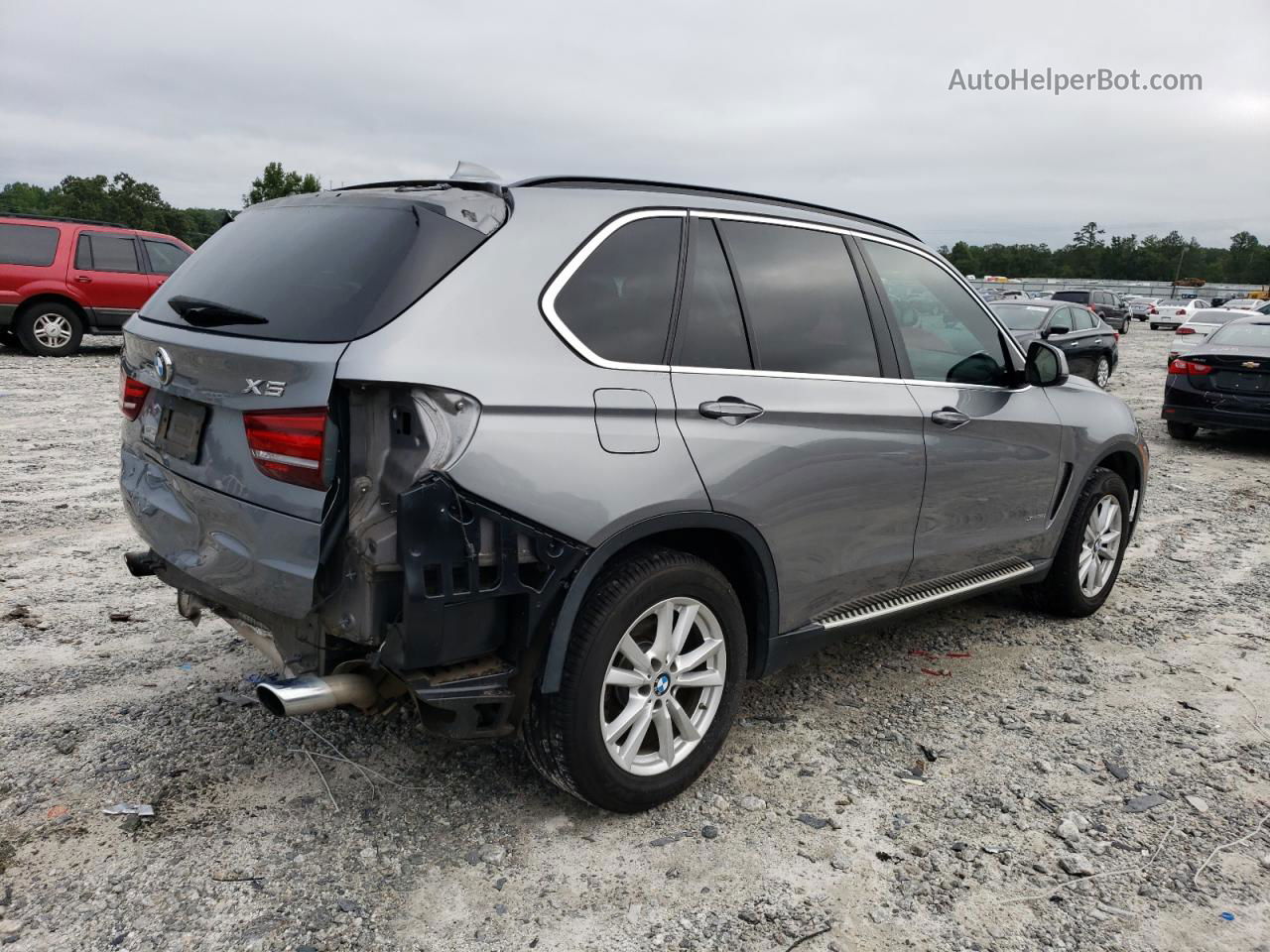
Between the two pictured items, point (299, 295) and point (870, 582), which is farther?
point (870, 582)

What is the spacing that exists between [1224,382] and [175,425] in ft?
35.4

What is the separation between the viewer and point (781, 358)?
10.8 feet

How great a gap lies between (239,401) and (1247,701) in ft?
13.5

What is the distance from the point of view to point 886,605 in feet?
12.4

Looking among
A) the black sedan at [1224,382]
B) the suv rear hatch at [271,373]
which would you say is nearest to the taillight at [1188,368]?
the black sedan at [1224,382]

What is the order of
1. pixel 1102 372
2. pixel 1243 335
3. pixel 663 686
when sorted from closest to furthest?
pixel 663 686 < pixel 1243 335 < pixel 1102 372

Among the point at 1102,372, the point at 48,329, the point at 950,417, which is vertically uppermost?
the point at 1102,372

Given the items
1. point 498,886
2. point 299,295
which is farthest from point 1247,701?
point 299,295

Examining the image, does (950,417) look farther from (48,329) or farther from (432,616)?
(48,329)

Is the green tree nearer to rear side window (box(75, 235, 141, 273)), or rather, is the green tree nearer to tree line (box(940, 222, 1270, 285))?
rear side window (box(75, 235, 141, 273))

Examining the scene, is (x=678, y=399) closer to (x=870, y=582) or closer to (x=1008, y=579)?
(x=870, y=582)

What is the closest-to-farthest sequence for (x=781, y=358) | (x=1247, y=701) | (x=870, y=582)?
(x=781, y=358) < (x=870, y=582) < (x=1247, y=701)

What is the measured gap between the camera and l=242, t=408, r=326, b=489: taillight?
98.4 inches

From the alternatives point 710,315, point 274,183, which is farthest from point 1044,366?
point 274,183
